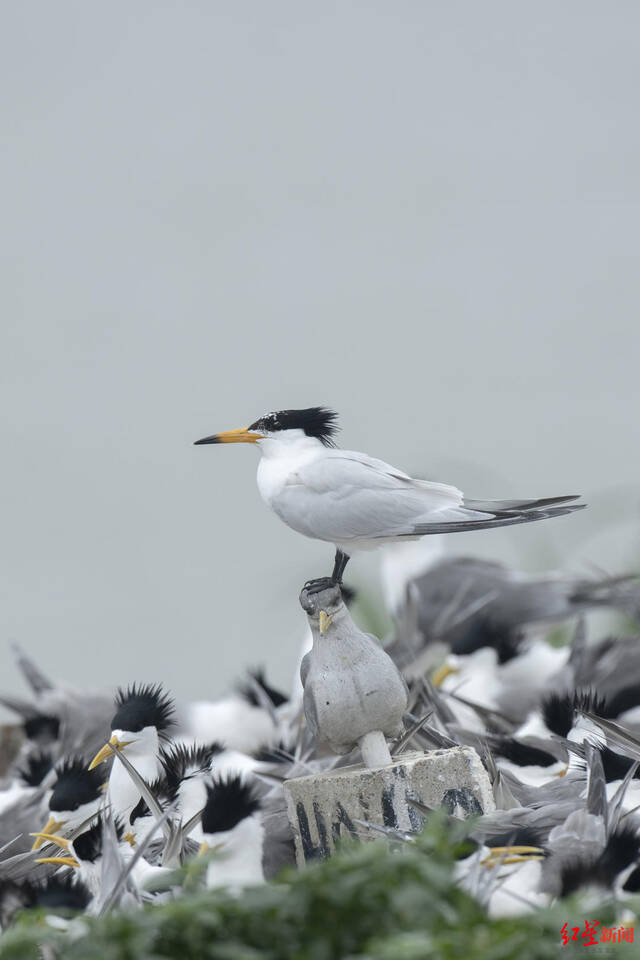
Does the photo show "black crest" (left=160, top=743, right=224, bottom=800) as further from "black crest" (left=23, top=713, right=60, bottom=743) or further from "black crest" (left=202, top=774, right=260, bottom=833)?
"black crest" (left=23, top=713, right=60, bottom=743)

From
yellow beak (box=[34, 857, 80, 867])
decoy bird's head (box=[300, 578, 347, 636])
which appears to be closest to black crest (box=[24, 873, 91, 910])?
yellow beak (box=[34, 857, 80, 867])

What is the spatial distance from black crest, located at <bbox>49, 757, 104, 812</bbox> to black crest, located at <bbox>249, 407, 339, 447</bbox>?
855 mm

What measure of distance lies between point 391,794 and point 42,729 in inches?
73.9

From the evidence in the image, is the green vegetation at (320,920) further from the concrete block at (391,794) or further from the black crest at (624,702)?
the black crest at (624,702)

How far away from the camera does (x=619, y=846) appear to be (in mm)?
1912

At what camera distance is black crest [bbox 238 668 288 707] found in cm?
377

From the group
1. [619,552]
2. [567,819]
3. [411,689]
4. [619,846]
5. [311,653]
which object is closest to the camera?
[619,846]

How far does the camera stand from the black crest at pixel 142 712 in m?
2.52

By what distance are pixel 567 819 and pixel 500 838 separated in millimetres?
173

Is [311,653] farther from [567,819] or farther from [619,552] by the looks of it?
[619,552]

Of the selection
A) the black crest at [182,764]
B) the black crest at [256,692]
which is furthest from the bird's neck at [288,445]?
the black crest at [256,692]

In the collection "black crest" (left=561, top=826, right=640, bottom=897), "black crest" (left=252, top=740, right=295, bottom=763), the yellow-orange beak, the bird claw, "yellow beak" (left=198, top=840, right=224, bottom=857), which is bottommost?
"black crest" (left=252, top=740, right=295, bottom=763)

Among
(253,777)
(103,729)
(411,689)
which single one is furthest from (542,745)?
(103,729)

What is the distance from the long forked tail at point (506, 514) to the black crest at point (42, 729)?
6.20 feet
